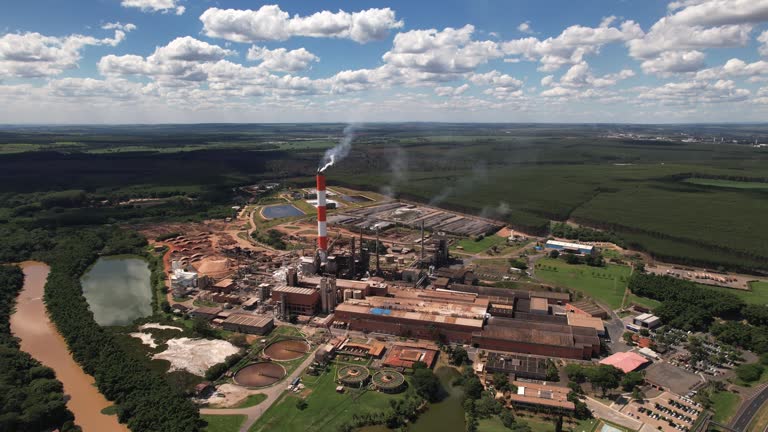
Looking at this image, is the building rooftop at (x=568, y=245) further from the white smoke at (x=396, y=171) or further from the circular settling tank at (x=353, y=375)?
the white smoke at (x=396, y=171)

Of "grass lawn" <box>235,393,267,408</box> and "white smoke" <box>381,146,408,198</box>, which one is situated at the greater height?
"white smoke" <box>381,146,408,198</box>

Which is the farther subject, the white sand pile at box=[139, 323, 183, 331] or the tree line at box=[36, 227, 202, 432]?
the white sand pile at box=[139, 323, 183, 331]

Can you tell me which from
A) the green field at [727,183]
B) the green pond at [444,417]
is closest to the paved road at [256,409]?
the green pond at [444,417]

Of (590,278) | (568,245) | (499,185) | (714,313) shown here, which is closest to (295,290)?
(590,278)

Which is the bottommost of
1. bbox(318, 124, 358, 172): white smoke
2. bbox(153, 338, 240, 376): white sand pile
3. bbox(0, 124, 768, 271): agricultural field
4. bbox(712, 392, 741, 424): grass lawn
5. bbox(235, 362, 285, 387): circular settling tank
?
bbox(712, 392, 741, 424): grass lawn

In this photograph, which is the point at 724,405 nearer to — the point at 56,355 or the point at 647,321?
the point at 647,321

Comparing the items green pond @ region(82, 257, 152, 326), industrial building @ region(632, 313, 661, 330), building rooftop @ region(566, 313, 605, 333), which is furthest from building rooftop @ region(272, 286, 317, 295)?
industrial building @ region(632, 313, 661, 330)

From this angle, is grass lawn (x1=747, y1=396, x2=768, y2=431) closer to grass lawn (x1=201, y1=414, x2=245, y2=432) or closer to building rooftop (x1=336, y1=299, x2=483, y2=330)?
building rooftop (x1=336, y1=299, x2=483, y2=330)
